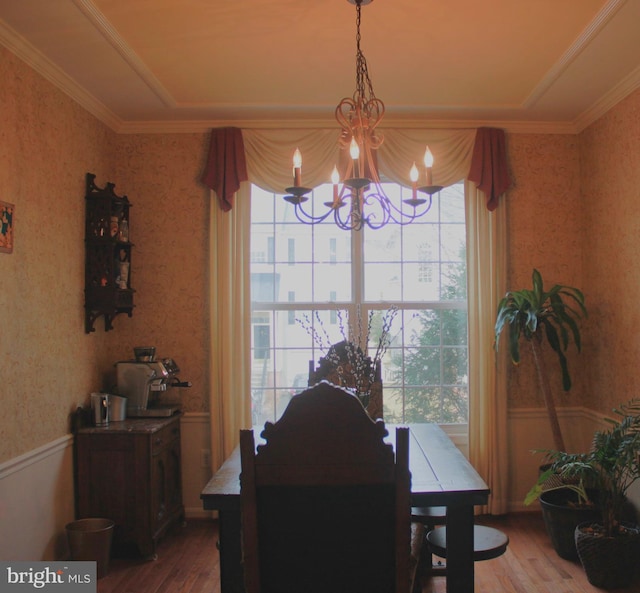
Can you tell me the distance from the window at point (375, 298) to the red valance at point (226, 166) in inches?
10.5

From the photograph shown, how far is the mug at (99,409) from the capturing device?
147 inches

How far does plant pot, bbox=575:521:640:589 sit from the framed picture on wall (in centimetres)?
329

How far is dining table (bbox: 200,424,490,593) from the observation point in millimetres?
2215

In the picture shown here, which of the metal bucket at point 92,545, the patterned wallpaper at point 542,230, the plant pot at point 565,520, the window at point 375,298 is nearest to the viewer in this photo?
the metal bucket at point 92,545

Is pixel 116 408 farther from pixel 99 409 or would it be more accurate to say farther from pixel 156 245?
pixel 156 245

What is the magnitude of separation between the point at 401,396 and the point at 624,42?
261 centimetres

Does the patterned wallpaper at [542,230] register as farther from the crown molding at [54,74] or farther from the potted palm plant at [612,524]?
the crown molding at [54,74]

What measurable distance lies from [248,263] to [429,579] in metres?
2.30

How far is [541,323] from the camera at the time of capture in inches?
158

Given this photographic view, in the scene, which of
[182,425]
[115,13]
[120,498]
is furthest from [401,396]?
[115,13]

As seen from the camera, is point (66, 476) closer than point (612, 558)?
No

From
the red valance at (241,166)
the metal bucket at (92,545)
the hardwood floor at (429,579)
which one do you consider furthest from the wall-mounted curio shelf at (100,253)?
the hardwood floor at (429,579)

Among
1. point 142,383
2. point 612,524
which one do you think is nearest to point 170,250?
point 142,383

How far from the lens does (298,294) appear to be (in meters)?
4.53
